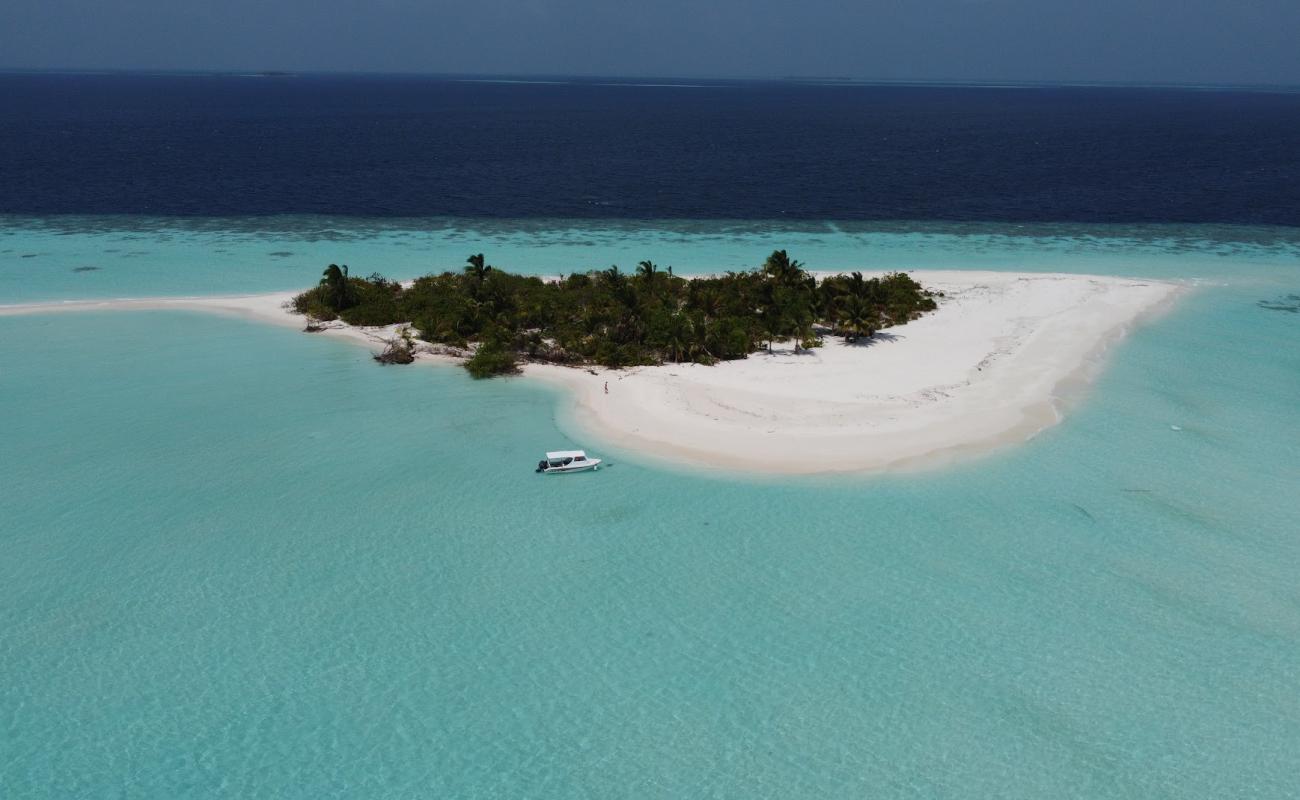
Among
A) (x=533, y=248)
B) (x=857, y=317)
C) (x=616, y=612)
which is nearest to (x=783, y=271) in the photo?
(x=857, y=317)

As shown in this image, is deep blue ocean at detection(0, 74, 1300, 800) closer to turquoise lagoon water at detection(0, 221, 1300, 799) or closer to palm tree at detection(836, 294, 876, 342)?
turquoise lagoon water at detection(0, 221, 1300, 799)

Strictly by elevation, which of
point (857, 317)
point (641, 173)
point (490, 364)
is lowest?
point (490, 364)

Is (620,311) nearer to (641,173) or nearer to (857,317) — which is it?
(857,317)

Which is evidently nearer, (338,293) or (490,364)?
(490,364)

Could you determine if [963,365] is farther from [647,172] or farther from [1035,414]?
[647,172]

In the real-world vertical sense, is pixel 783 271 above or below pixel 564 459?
above

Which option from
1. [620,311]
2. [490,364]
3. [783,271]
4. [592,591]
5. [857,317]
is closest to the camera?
[592,591]

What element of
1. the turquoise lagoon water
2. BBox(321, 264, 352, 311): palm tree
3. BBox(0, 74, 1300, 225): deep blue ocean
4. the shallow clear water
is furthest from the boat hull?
BBox(0, 74, 1300, 225): deep blue ocean
